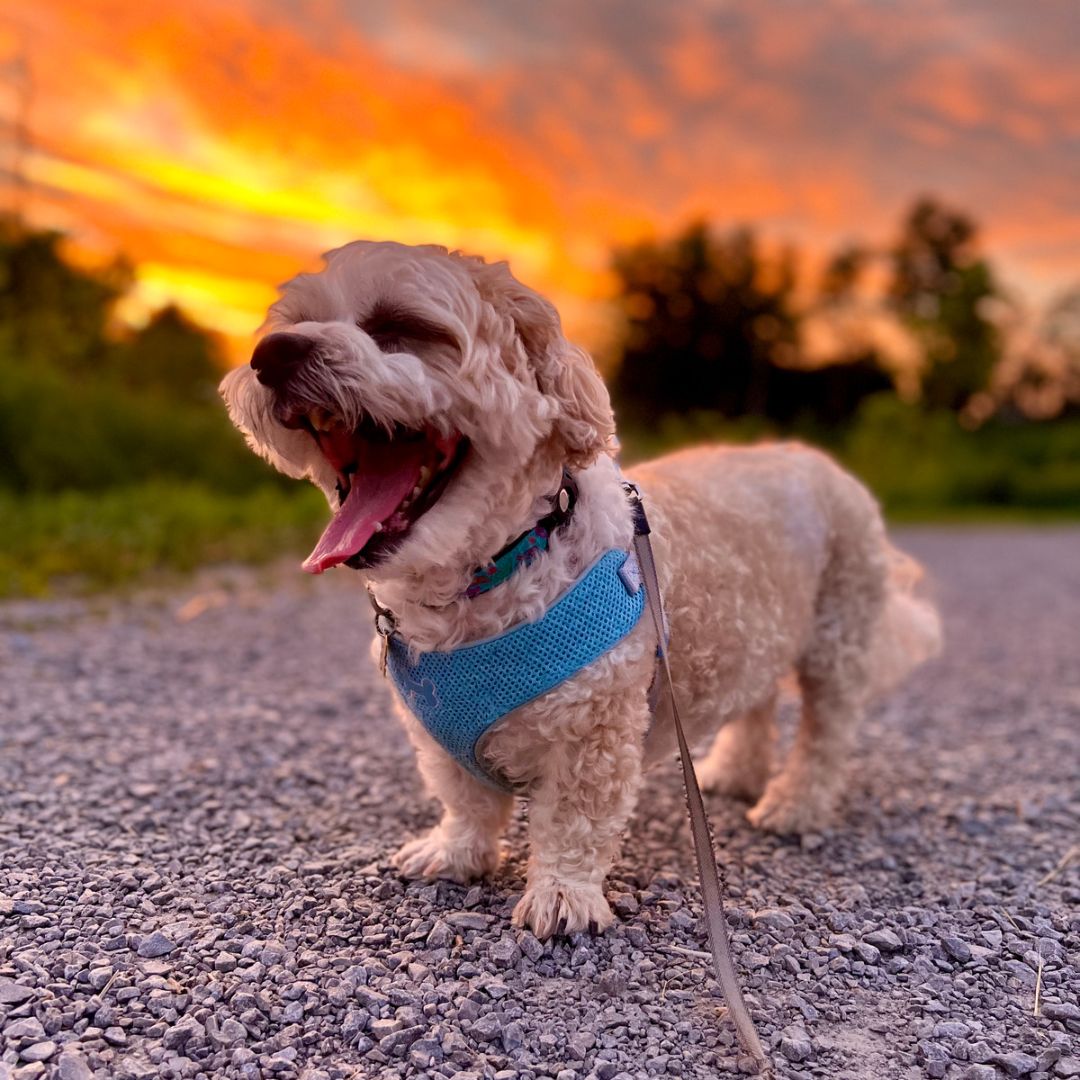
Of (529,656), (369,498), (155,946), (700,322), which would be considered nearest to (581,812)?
(529,656)

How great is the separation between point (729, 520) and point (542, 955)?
1.59 meters

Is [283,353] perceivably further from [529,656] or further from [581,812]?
[581,812]

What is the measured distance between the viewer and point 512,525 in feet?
9.32

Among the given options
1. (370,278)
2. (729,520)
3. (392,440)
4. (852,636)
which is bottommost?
(852,636)

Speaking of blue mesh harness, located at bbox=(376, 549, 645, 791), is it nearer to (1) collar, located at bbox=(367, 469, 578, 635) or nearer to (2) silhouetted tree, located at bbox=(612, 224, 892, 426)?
(1) collar, located at bbox=(367, 469, 578, 635)

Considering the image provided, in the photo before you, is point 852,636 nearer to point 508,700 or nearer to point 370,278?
point 508,700

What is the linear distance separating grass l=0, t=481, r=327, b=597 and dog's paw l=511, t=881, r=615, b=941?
6.12m

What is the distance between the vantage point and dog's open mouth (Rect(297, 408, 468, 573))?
2641 millimetres

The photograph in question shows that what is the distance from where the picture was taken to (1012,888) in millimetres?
3639

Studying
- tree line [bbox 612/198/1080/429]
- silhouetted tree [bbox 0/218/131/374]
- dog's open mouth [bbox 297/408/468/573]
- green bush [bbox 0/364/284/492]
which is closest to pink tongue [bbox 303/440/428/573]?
dog's open mouth [bbox 297/408/468/573]

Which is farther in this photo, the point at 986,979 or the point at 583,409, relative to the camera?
the point at 986,979

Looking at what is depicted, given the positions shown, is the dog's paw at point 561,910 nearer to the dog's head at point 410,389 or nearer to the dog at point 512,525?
the dog at point 512,525

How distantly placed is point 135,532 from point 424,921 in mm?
8227

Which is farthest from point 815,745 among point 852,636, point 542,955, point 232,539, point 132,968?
point 232,539
